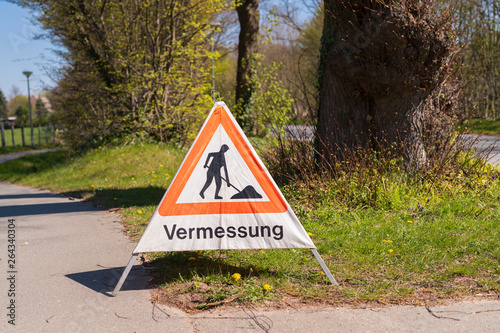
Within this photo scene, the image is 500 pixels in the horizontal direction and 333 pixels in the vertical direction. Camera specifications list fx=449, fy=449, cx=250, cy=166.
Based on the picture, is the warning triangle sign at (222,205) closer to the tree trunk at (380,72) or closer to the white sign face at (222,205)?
A: the white sign face at (222,205)

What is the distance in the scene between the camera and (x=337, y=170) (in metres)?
6.80

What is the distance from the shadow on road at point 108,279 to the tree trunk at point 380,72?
3.14 meters

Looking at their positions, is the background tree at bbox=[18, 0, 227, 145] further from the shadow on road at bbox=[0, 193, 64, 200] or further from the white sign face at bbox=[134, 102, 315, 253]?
the white sign face at bbox=[134, 102, 315, 253]

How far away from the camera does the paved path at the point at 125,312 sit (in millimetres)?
3201

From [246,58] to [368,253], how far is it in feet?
45.5

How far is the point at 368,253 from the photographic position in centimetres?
460

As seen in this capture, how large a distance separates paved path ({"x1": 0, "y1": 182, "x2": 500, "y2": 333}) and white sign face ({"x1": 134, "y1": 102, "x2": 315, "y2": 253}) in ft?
1.89

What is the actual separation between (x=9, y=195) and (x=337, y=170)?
7998mm

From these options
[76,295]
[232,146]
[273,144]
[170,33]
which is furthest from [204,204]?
[170,33]

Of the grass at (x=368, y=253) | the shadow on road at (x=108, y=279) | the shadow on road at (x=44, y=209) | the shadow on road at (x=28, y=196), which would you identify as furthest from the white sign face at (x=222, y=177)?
the shadow on road at (x=28, y=196)

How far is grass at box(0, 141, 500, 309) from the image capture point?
376 centimetres

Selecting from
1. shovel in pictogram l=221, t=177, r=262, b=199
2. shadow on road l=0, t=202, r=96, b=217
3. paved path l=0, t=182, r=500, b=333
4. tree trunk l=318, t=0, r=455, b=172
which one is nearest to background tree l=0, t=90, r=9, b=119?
shadow on road l=0, t=202, r=96, b=217

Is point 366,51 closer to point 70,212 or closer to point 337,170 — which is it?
point 337,170

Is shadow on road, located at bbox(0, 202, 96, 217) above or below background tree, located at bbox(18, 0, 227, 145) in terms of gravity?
below
